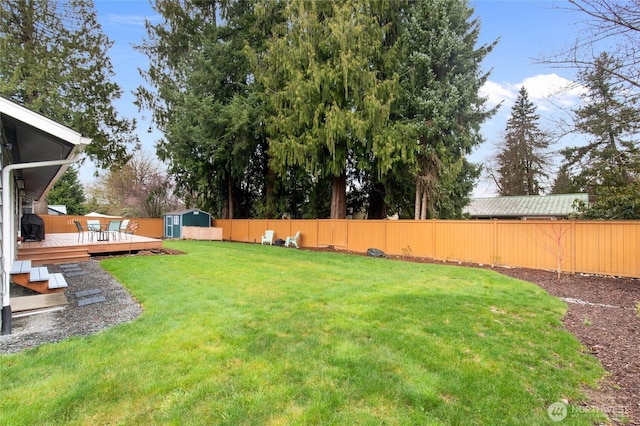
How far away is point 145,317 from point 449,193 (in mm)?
12478

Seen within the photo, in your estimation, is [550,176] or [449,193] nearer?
[449,193]

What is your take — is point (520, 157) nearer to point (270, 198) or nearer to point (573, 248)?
point (270, 198)

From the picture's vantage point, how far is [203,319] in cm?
408

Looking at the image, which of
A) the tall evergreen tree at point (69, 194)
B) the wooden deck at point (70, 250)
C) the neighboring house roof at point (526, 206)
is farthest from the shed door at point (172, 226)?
the neighboring house roof at point (526, 206)

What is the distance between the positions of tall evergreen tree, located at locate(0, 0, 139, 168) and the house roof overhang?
12829 millimetres

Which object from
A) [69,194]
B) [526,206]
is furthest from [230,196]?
[69,194]

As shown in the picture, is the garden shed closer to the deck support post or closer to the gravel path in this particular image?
the gravel path

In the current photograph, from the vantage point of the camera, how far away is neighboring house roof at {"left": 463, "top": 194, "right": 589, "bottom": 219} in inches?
813

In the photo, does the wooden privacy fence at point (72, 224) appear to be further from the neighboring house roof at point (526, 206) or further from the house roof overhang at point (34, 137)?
the neighboring house roof at point (526, 206)

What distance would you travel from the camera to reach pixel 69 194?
31.3 meters

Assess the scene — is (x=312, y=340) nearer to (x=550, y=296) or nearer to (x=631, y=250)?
(x=550, y=296)

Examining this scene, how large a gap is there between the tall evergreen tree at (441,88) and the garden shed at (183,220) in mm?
13269

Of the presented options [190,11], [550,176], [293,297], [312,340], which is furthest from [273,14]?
[550,176]

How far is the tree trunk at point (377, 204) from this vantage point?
1783 centimetres
